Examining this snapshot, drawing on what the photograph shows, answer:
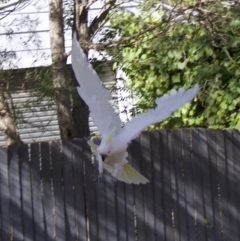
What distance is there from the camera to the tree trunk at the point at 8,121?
22.7 ft

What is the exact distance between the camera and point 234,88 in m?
8.70

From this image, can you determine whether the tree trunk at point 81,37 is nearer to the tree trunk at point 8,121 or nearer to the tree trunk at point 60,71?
the tree trunk at point 60,71

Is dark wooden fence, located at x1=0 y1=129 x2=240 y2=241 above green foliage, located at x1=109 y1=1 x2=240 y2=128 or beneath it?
beneath

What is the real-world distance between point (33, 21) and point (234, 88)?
273cm

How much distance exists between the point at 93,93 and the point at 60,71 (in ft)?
3.77

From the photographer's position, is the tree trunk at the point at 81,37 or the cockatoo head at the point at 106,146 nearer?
the cockatoo head at the point at 106,146

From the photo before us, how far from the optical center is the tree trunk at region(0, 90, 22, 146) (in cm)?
692

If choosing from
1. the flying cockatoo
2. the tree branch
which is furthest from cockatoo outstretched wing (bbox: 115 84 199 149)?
the tree branch

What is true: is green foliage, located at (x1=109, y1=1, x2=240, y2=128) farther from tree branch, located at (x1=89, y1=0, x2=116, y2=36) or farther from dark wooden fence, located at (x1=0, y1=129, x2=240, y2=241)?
dark wooden fence, located at (x1=0, y1=129, x2=240, y2=241)

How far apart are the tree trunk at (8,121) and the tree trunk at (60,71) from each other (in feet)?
1.55

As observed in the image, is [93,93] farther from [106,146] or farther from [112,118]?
[106,146]

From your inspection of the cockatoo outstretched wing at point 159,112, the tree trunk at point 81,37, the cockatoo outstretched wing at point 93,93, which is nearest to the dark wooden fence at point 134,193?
the cockatoo outstretched wing at point 93,93

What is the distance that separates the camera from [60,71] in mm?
7156

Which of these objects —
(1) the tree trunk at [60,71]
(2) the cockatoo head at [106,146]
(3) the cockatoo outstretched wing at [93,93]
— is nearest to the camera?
(2) the cockatoo head at [106,146]
